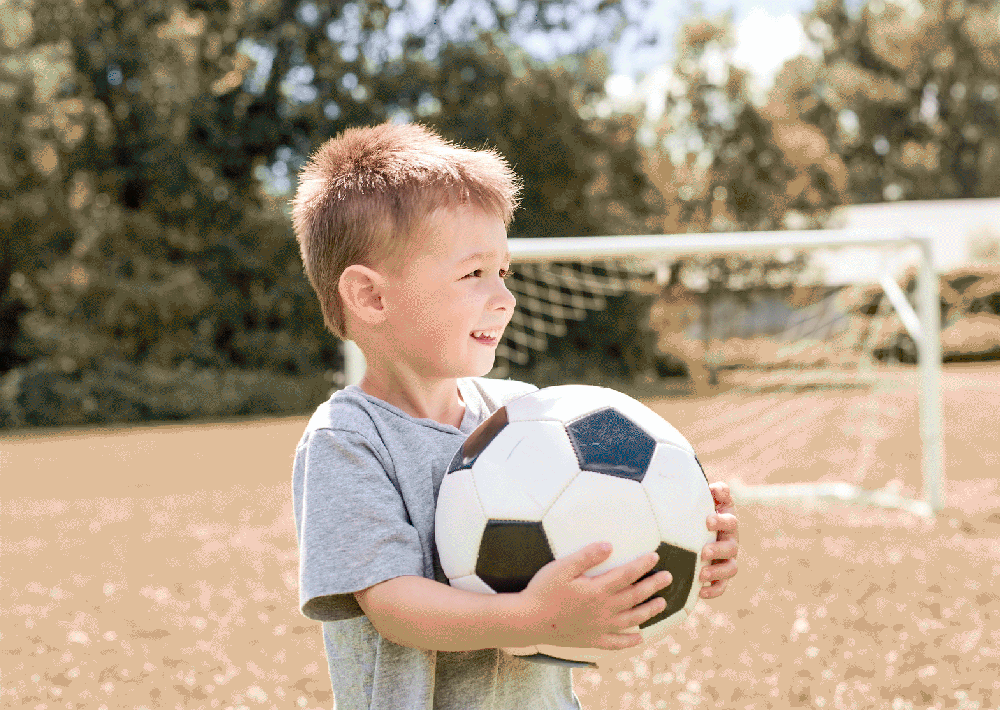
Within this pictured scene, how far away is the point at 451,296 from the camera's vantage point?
1.31 meters

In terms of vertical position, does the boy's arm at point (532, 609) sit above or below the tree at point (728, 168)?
above

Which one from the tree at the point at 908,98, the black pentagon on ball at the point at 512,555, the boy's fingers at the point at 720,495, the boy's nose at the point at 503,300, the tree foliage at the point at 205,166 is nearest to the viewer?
the black pentagon on ball at the point at 512,555

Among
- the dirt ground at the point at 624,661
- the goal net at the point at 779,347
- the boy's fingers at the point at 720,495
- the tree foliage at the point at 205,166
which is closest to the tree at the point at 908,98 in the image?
the goal net at the point at 779,347

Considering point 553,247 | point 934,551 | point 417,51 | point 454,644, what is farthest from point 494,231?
point 417,51

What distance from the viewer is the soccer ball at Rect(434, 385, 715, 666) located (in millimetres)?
1236

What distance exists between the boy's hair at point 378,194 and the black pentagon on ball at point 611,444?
13.5 inches

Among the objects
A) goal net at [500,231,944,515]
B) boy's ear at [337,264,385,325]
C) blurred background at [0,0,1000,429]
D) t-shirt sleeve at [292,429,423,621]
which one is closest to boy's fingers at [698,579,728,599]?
t-shirt sleeve at [292,429,423,621]

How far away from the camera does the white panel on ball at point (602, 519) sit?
1.23 metres

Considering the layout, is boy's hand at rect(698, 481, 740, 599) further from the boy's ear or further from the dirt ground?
the dirt ground

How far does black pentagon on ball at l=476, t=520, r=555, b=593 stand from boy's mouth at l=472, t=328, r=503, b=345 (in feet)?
0.90

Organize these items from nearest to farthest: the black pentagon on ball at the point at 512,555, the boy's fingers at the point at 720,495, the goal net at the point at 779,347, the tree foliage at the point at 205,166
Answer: the black pentagon on ball at the point at 512,555 < the boy's fingers at the point at 720,495 < the goal net at the point at 779,347 < the tree foliage at the point at 205,166

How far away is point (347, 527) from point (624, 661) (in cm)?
261

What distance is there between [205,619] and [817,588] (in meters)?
2.91

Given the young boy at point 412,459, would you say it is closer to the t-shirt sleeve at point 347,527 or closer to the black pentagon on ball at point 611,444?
the t-shirt sleeve at point 347,527
